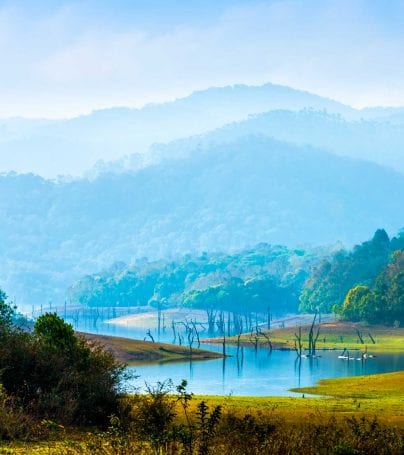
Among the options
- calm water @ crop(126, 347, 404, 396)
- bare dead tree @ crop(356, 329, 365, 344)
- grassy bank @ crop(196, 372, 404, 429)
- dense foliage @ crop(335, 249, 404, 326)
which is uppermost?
dense foliage @ crop(335, 249, 404, 326)

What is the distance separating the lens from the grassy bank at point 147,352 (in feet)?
351

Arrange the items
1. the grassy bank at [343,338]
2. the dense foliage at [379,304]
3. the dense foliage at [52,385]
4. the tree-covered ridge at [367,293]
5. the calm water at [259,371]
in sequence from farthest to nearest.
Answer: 1. the tree-covered ridge at [367,293]
2. the dense foliage at [379,304]
3. the grassy bank at [343,338]
4. the calm water at [259,371]
5. the dense foliage at [52,385]

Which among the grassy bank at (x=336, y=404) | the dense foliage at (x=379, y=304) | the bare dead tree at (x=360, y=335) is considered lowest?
the grassy bank at (x=336, y=404)

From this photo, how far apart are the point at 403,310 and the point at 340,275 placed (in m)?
44.1

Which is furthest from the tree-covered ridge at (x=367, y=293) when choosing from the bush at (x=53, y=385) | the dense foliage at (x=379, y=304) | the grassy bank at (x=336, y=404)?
the bush at (x=53, y=385)

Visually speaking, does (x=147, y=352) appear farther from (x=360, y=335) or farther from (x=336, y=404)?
(x=336, y=404)

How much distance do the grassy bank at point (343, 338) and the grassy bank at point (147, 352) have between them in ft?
71.2

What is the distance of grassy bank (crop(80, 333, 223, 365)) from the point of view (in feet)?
351

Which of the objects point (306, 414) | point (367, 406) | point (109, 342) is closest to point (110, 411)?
point (306, 414)

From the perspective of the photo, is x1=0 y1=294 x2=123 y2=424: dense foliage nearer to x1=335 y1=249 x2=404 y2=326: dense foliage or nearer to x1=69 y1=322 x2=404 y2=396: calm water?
x1=69 y1=322 x2=404 y2=396: calm water

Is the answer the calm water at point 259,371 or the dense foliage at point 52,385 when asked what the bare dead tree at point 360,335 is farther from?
the dense foliage at point 52,385

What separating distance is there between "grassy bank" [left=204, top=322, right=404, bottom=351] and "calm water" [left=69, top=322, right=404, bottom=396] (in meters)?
10.1

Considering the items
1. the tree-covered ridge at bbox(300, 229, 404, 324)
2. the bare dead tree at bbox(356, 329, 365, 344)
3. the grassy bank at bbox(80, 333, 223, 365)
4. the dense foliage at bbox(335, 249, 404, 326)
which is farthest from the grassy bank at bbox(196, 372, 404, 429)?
the tree-covered ridge at bbox(300, 229, 404, 324)

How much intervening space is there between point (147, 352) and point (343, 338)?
147ft
